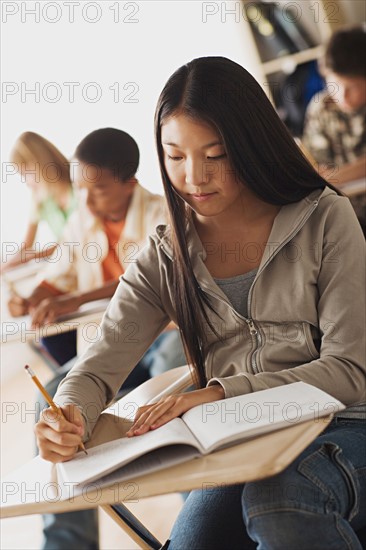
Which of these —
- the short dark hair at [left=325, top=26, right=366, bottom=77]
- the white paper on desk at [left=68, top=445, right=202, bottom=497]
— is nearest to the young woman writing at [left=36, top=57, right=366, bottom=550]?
the white paper on desk at [left=68, top=445, right=202, bottom=497]

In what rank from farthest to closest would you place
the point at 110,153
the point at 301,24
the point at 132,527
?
the point at 301,24 → the point at 110,153 → the point at 132,527

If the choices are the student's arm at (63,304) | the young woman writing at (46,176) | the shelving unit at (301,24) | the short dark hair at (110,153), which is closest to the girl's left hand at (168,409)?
the student's arm at (63,304)

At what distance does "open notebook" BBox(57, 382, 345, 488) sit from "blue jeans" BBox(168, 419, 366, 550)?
0.34 ft

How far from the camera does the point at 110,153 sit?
8.86ft

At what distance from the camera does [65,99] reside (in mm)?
4457

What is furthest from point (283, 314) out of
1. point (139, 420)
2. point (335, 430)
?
point (139, 420)

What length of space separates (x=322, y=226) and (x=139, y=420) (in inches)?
18.7

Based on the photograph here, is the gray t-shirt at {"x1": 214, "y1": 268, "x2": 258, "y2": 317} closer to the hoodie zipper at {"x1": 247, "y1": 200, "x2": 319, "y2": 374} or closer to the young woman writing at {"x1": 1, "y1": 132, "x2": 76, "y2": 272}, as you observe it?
the hoodie zipper at {"x1": 247, "y1": 200, "x2": 319, "y2": 374}

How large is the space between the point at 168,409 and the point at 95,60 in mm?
3511

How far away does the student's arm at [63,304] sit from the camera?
2.39 metres

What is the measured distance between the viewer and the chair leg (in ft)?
4.14

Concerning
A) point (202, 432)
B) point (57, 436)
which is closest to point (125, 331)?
point (57, 436)

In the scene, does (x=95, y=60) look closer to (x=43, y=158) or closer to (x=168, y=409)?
(x=43, y=158)

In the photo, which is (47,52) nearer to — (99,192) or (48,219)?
(48,219)
